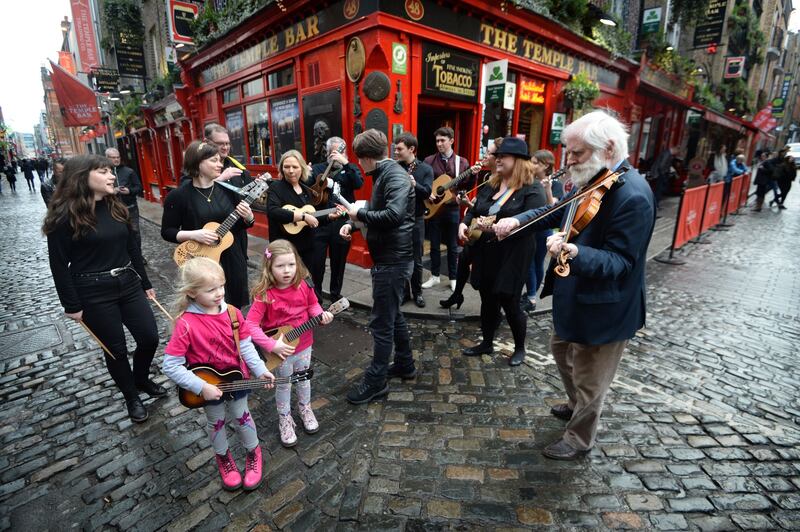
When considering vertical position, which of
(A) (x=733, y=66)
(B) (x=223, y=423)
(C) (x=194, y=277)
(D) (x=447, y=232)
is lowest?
(B) (x=223, y=423)

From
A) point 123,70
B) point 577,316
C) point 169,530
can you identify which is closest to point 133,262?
point 169,530

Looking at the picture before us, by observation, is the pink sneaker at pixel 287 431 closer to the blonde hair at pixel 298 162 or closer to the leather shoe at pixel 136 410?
the leather shoe at pixel 136 410

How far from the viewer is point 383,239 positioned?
3.04 meters

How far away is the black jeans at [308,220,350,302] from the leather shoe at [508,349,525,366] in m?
2.23

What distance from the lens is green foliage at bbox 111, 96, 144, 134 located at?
16.6m

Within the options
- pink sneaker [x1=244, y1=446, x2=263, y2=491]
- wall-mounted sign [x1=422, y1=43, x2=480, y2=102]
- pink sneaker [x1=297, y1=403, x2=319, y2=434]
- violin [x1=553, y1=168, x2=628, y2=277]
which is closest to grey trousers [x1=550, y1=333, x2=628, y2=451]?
violin [x1=553, y1=168, x2=628, y2=277]

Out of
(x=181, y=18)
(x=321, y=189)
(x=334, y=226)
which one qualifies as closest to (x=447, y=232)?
(x=334, y=226)

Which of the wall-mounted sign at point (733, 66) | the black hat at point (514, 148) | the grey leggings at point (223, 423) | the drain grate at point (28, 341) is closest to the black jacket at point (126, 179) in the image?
→ the drain grate at point (28, 341)

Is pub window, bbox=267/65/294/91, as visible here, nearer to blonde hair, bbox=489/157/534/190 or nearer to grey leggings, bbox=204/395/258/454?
blonde hair, bbox=489/157/534/190

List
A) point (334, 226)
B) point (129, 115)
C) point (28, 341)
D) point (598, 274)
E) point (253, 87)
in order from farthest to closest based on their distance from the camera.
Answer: point (129, 115) < point (253, 87) < point (334, 226) < point (28, 341) < point (598, 274)

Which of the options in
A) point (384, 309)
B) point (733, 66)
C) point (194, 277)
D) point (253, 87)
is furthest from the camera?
point (733, 66)

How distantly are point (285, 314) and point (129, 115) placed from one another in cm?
1991

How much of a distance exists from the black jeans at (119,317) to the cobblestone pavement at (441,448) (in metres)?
0.41

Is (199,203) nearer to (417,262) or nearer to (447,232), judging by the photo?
(417,262)
